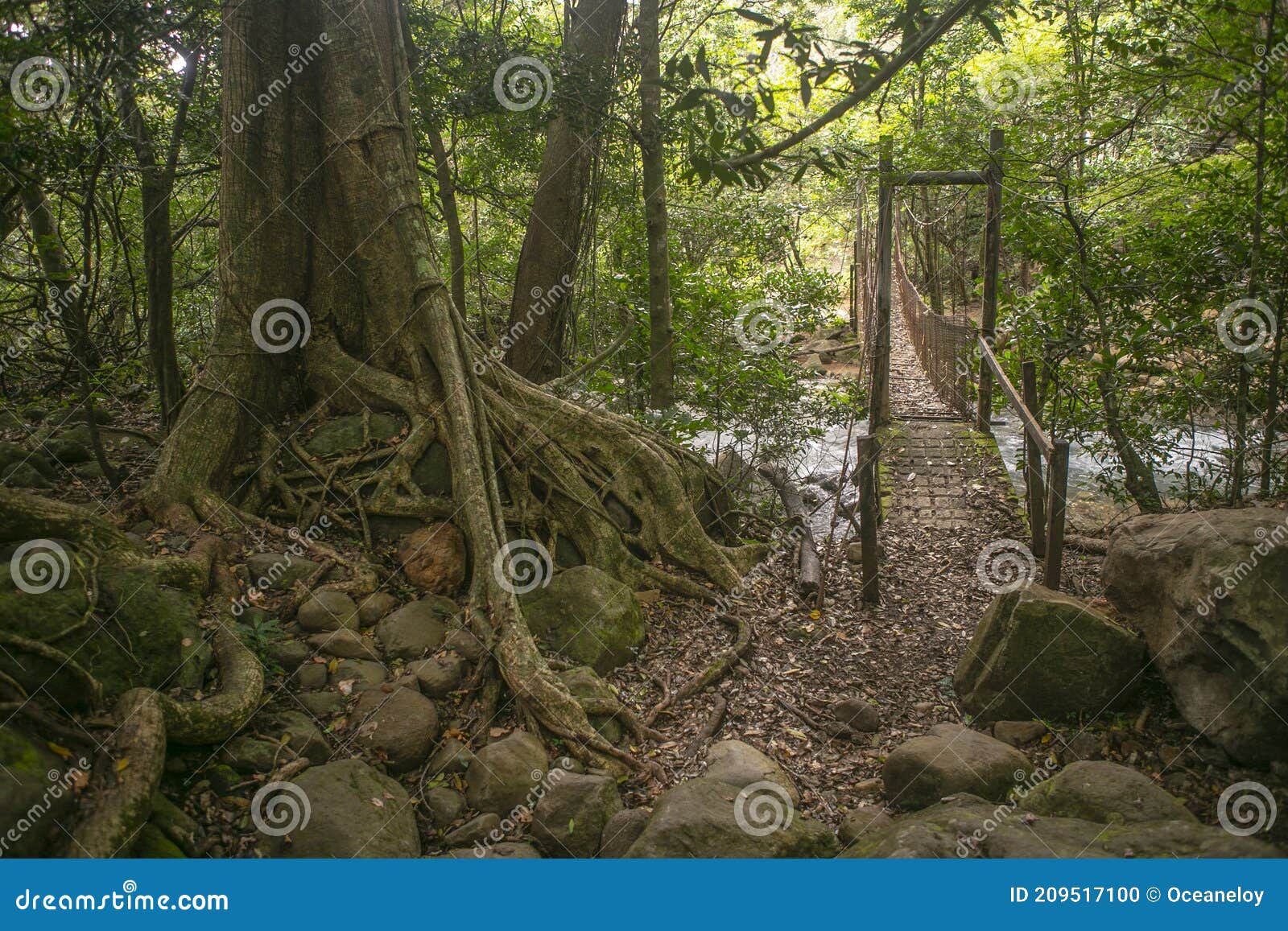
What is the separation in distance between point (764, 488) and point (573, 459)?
262 cm

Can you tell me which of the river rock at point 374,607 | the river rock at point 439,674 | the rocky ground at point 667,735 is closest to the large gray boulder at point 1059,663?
the rocky ground at point 667,735

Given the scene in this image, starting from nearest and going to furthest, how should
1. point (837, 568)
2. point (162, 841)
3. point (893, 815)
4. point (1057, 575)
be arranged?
1. point (162, 841)
2. point (893, 815)
3. point (1057, 575)
4. point (837, 568)

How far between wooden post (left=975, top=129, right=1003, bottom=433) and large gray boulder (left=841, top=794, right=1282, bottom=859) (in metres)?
5.36

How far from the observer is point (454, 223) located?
7496 mm

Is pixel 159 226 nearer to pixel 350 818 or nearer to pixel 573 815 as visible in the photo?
pixel 350 818

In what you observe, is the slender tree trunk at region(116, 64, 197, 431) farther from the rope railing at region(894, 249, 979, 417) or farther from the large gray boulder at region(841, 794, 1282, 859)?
the rope railing at region(894, 249, 979, 417)

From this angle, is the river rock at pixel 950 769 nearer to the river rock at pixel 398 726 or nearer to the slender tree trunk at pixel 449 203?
the river rock at pixel 398 726

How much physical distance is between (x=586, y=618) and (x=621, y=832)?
1356mm

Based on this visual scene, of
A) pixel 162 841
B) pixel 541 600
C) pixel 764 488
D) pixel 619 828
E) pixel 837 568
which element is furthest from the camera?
pixel 764 488

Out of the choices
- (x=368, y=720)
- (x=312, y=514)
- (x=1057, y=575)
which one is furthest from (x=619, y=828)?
(x=1057, y=575)

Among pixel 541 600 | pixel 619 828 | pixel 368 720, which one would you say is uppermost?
pixel 541 600

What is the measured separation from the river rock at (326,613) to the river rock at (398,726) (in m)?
0.43

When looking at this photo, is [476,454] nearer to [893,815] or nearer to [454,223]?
[893,815]

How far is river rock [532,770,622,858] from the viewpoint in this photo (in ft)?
10.3
